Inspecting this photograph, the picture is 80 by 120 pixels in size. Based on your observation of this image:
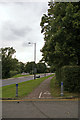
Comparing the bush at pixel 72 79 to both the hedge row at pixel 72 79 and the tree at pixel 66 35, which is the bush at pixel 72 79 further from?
the tree at pixel 66 35

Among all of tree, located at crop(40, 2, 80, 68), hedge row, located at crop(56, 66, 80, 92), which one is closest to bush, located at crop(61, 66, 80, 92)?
hedge row, located at crop(56, 66, 80, 92)

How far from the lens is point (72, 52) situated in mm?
10891

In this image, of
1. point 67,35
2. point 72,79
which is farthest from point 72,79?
point 67,35

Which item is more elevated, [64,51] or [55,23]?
[55,23]

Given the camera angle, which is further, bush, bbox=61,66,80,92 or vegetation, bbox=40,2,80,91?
vegetation, bbox=40,2,80,91

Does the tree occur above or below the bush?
above

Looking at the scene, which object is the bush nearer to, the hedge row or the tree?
the hedge row

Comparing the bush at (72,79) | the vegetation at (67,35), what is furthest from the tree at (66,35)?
the bush at (72,79)

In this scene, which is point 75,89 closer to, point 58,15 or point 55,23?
point 55,23

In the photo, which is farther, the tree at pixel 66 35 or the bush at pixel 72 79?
the tree at pixel 66 35

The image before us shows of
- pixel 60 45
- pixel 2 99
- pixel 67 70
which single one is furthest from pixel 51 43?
pixel 2 99

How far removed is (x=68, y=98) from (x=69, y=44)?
5095 millimetres

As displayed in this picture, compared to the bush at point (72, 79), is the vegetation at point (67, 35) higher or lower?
higher

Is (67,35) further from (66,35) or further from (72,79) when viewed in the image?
(72,79)
